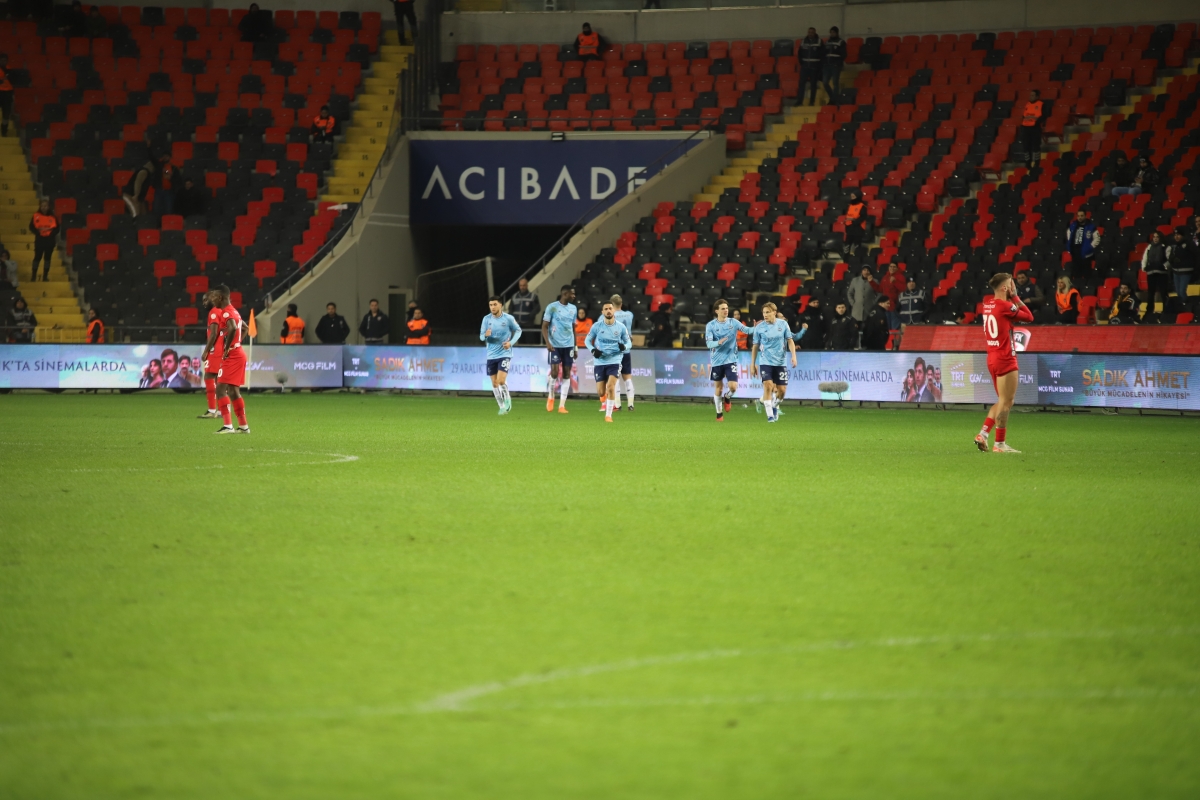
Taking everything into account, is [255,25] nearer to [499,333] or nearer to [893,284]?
[893,284]

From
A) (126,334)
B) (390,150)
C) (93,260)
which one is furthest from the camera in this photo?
(390,150)

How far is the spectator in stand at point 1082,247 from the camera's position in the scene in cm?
2844

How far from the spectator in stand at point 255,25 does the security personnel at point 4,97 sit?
267 inches

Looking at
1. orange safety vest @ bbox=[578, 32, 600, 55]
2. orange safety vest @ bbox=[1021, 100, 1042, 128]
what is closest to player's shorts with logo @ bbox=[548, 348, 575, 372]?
orange safety vest @ bbox=[1021, 100, 1042, 128]

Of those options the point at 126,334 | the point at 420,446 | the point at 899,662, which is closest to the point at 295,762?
the point at 899,662

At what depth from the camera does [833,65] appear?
38531mm

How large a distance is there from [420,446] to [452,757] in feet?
41.2

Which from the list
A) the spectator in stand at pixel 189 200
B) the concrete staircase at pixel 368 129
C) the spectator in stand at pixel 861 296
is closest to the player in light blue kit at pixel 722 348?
the spectator in stand at pixel 861 296

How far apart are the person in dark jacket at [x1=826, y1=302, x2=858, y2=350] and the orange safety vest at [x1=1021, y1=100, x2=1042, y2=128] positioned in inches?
324

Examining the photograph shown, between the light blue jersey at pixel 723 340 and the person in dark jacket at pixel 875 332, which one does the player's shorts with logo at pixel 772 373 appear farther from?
Result: the person in dark jacket at pixel 875 332

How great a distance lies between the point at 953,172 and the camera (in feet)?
114

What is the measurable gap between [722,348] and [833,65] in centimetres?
1720

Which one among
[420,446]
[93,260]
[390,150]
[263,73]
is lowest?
[420,446]

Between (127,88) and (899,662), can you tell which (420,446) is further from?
(127,88)
